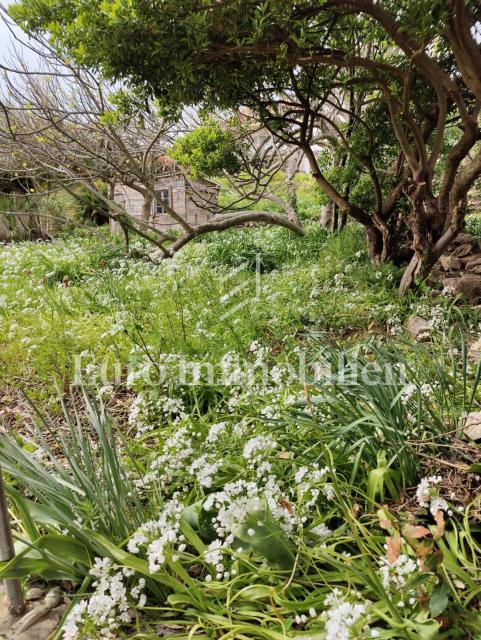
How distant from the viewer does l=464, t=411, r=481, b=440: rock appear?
1.57 m

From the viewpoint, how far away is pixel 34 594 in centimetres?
142

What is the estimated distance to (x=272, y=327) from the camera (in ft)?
10.8

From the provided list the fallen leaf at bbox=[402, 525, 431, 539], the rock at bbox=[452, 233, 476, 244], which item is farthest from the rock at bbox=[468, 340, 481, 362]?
the rock at bbox=[452, 233, 476, 244]

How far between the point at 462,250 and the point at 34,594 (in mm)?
6013

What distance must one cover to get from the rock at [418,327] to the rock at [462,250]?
9.54ft

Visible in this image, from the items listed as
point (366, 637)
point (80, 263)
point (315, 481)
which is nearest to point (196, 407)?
point (315, 481)

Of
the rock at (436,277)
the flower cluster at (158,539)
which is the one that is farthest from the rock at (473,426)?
the rock at (436,277)

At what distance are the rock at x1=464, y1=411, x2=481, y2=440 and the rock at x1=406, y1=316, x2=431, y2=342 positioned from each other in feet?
4.61

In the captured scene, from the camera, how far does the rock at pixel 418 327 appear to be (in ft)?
10.0

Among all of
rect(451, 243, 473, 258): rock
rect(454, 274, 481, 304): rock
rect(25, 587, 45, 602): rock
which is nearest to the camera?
rect(25, 587, 45, 602): rock

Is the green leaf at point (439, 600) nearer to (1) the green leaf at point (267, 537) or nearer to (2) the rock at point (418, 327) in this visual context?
(1) the green leaf at point (267, 537)

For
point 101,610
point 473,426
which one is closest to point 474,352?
point 473,426

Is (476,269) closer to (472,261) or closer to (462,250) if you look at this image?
(472,261)

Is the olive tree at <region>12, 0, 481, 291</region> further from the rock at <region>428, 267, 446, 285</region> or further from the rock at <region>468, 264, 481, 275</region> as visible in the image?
the rock at <region>468, 264, 481, 275</region>
